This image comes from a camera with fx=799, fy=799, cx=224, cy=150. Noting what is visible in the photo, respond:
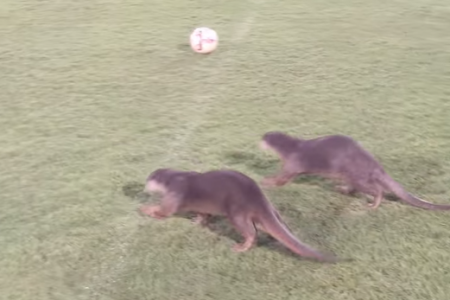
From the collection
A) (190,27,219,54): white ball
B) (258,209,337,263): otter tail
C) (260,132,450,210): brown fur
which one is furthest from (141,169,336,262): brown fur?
(190,27,219,54): white ball

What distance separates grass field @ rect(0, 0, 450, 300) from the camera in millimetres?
1865

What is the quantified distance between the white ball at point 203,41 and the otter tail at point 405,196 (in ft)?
4.39

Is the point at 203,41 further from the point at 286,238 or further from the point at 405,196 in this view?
the point at 286,238

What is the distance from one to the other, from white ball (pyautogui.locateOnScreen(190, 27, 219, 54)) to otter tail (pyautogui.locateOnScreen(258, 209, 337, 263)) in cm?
150

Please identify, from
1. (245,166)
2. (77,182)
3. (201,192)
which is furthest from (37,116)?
(201,192)

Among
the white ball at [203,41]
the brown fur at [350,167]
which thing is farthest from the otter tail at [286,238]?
the white ball at [203,41]

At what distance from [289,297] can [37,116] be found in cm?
130

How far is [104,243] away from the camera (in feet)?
6.51

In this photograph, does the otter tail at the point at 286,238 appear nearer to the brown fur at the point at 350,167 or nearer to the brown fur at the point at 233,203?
the brown fur at the point at 233,203

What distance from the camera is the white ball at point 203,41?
3275mm

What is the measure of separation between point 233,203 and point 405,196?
0.52 metres

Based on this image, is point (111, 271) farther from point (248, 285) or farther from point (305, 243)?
point (305, 243)

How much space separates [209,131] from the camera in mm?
2605

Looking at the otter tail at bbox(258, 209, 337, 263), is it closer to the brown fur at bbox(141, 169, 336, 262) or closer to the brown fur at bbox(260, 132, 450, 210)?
the brown fur at bbox(141, 169, 336, 262)
